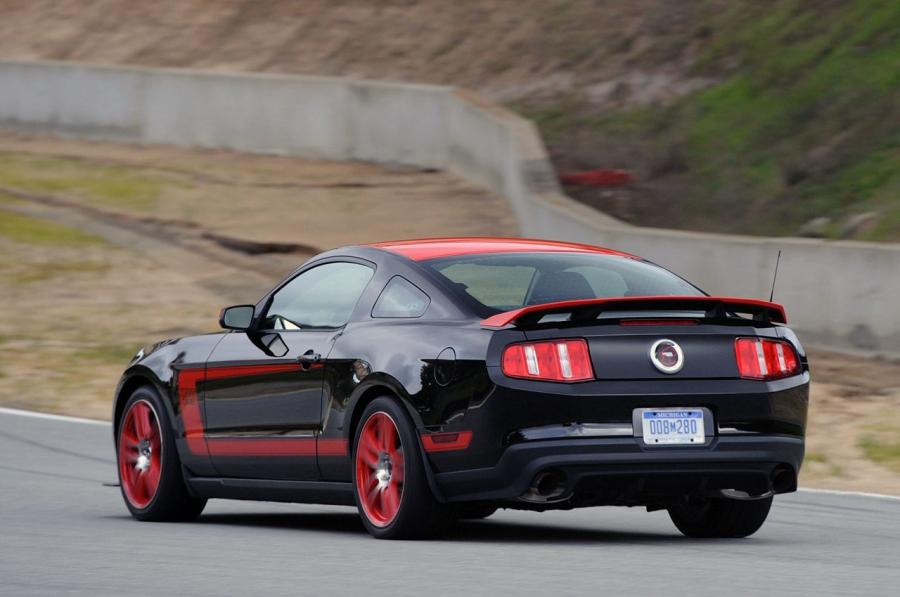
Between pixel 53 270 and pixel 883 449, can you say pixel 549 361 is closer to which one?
pixel 883 449

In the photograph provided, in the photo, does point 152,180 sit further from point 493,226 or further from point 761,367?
point 761,367

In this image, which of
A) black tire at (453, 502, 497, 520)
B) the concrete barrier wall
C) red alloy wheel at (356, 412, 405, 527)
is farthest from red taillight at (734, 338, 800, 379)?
the concrete barrier wall

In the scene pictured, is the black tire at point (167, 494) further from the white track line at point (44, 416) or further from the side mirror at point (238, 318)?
the white track line at point (44, 416)

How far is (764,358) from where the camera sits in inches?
330

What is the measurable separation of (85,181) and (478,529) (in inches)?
874

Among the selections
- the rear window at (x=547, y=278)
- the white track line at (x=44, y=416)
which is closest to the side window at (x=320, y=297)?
the rear window at (x=547, y=278)

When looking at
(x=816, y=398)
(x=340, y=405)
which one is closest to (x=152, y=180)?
(x=816, y=398)

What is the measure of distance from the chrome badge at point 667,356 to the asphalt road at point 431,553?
0.80 meters

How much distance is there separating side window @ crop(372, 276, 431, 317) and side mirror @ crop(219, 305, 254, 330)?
922 mm

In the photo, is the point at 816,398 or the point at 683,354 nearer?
the point at 683,354

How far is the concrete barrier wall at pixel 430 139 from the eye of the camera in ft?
56.5

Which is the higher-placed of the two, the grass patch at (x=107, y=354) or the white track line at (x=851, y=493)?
the grass patch at (x=107, y=354)

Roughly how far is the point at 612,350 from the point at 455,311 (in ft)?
2.46

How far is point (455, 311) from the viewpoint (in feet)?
27.3
